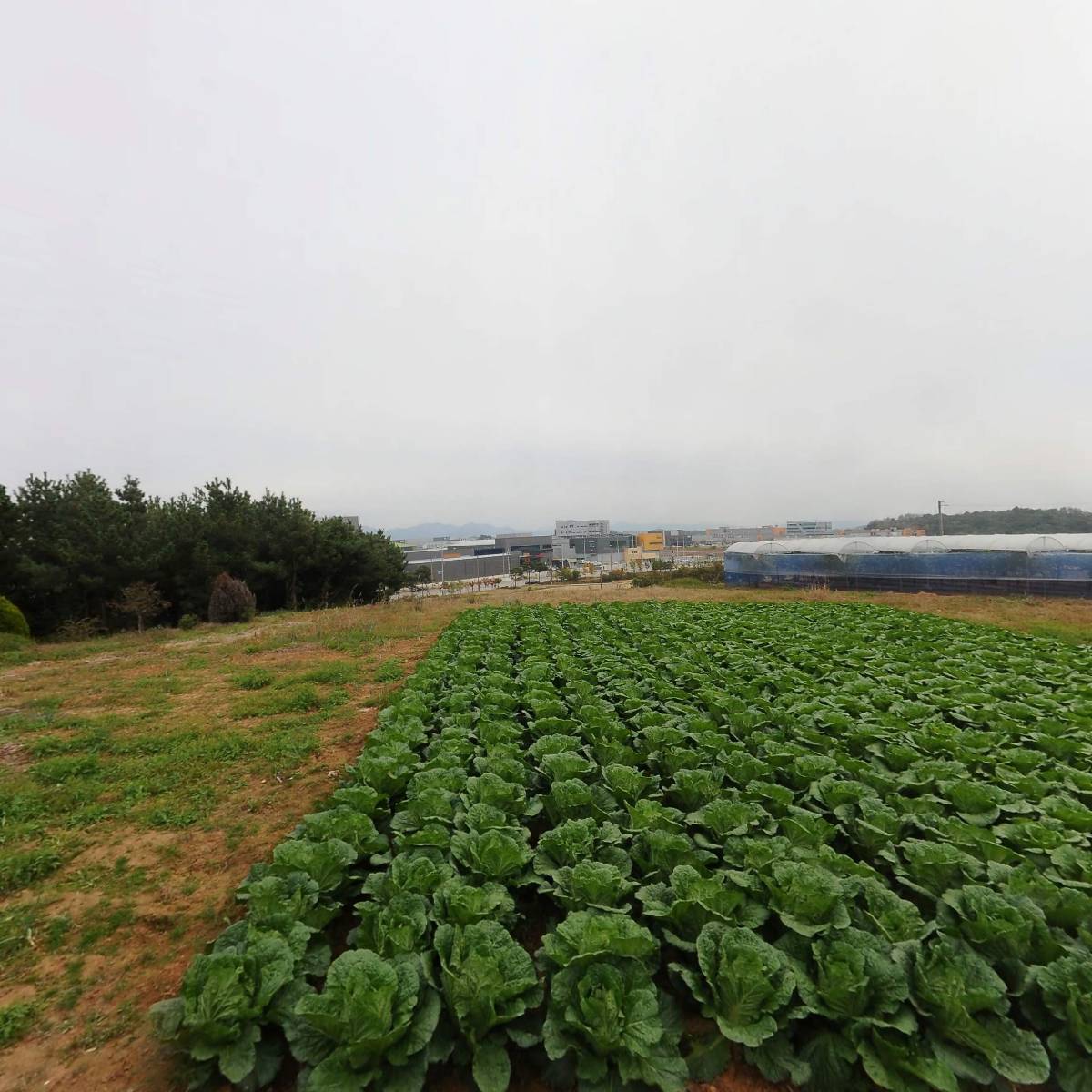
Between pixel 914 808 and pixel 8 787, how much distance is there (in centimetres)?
852

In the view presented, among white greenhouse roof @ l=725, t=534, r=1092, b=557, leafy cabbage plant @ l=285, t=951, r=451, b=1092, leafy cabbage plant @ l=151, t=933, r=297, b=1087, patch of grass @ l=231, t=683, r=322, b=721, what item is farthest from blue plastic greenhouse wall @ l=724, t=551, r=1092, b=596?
leafy cabbage plant @ l=151, t=933, r=297, b=1087

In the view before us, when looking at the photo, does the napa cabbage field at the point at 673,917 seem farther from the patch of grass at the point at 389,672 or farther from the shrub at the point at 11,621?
the shrub at the point at 11,621

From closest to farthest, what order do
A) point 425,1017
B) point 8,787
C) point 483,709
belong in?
point 425,1017
point 8,787
point 483,709

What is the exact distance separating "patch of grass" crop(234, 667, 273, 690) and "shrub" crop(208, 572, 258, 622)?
1058 centimetres

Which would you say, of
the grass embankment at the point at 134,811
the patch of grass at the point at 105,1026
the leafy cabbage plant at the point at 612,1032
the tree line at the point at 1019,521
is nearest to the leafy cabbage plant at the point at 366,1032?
the leafy cabbage plant at the point at 612,1032

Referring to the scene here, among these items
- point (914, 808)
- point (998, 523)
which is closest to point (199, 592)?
point (914, 808)

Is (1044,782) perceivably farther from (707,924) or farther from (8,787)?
(8,787)

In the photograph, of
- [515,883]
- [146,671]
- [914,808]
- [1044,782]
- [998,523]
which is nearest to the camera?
[515,883]

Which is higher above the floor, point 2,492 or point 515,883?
point 2,492

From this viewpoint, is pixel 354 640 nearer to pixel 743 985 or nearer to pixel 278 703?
pixel 278 703

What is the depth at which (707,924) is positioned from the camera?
2553 mm

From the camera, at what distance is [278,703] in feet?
25.2

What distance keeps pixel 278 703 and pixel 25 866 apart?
12.8 feet

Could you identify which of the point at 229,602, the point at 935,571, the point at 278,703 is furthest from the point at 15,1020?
the point at 935,571
